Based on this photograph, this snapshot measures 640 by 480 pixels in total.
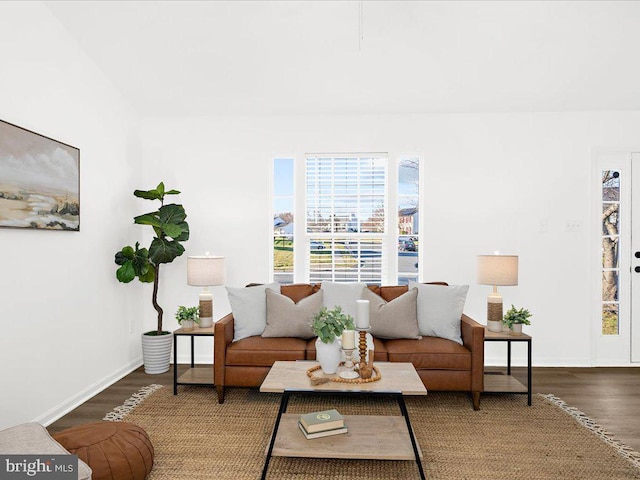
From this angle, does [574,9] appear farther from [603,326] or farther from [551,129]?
[603,326]

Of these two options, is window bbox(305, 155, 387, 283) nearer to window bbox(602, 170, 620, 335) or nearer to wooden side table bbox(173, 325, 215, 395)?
wooden side table bbox(173, 325, 215, 395)

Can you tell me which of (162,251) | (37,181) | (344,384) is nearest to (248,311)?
(162,251)

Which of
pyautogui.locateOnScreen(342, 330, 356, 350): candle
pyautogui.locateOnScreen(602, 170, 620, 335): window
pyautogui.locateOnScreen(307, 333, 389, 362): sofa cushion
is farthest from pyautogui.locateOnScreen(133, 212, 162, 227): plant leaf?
pyautogui.locateOnScreen(602, 170, 620, 335): window

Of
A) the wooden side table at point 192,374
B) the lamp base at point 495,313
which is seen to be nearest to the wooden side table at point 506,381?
the lamp base at point 495,313

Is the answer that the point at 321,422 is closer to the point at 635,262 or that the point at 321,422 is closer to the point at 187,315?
the point at 187,315

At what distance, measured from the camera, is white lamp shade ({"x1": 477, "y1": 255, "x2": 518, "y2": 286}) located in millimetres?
3562

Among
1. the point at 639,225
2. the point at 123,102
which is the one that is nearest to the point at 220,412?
the point at 123,102

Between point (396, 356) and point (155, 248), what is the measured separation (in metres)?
2.39

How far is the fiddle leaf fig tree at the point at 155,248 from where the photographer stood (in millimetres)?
3830

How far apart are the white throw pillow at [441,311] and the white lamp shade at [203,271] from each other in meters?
1.85

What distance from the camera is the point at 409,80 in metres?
3.90

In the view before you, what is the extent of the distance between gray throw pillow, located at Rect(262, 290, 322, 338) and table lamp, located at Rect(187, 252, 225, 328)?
0.55 m

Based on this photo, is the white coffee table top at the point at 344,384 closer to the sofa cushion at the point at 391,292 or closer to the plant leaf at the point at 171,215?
the sofa cushion at the point at 391,292

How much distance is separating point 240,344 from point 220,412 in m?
0.52
